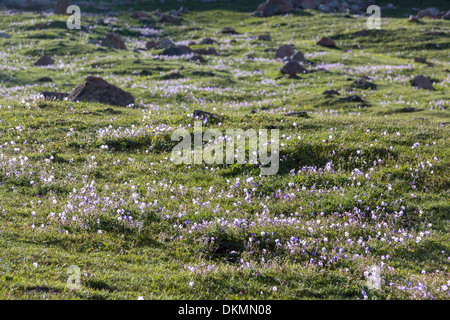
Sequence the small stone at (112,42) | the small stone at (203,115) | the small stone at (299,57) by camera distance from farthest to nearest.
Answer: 1. the small stone at (112,42)
2. the small stone at (299,57)
3. the small stone at (203,115)

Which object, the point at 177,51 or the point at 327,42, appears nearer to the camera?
the point at 177,51

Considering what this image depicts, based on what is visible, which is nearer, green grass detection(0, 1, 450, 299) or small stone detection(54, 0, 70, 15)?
green grass detection(0, 1, 450, 299)

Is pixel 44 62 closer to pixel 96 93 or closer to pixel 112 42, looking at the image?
pixel 112 42

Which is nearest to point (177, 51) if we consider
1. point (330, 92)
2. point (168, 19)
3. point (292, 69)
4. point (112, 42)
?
point (112, 42)

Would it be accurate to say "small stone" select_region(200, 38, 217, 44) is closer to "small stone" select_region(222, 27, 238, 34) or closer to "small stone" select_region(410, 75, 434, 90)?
"small stone" select_region(222, 27, 238, 34)

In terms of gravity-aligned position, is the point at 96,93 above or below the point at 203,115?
above

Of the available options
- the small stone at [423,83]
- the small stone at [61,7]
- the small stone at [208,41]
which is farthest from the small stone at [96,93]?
the small stone at [61,7]

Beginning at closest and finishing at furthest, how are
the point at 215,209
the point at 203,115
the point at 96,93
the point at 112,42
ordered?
the point at 215,209 → the point at 203,115 → the point at 96,93 → the point at 112,42

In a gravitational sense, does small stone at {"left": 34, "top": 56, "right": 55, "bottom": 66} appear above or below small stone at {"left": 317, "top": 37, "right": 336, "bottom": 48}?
below

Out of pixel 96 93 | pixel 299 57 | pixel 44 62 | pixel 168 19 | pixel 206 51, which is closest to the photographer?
pixel 96 93

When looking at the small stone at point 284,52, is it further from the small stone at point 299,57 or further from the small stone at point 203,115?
the small stone at point 203,115

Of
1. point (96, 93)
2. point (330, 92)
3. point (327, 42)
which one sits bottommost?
point (330, 92)

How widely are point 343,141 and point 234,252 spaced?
694 cm

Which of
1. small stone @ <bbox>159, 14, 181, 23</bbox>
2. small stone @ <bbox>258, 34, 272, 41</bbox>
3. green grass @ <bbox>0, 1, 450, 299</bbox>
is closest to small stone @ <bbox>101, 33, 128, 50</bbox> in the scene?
small stone @ <bbox>258, 34, 272, 41</bbox>
